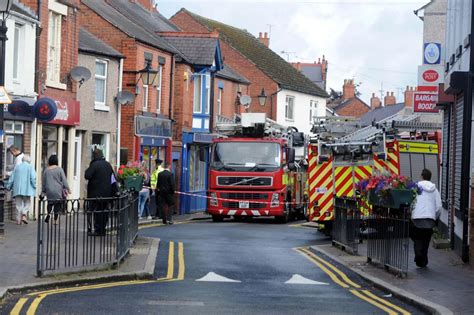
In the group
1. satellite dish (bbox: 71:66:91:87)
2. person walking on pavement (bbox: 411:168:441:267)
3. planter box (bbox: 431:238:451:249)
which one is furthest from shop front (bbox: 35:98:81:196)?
person walking on pavement (bbox: 411:168:441:267)

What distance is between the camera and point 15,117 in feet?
86.2

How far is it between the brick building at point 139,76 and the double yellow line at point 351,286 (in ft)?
55.7

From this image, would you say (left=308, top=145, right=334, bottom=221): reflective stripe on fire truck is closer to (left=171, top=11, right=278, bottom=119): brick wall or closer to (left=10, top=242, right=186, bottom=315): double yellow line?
(left=10, top=242, right=186, bottom=315): double yellow line

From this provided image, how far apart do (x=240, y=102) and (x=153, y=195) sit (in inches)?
599

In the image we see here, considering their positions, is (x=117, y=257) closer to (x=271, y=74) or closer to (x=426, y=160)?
(x=426, y=160)

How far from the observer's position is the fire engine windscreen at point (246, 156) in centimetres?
3334

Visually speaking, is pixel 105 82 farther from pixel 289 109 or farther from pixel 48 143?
pixel 289 109

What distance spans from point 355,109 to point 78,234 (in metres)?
83.7

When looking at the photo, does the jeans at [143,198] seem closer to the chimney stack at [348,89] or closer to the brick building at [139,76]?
the brick building at [139,76]

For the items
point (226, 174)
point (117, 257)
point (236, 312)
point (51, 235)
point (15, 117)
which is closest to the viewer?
point (236, 312)

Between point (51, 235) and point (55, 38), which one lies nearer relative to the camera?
point (51, 235)

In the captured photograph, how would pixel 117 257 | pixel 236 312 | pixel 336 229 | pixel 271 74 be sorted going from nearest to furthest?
pixel 236 312, pixel 117 257, pixel 336 229, pixel 271 74

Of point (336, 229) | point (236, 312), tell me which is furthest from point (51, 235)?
point (336, 229)

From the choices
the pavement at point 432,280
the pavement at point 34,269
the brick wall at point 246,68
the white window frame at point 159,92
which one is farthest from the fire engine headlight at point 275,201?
the brick wall at point 246,68
